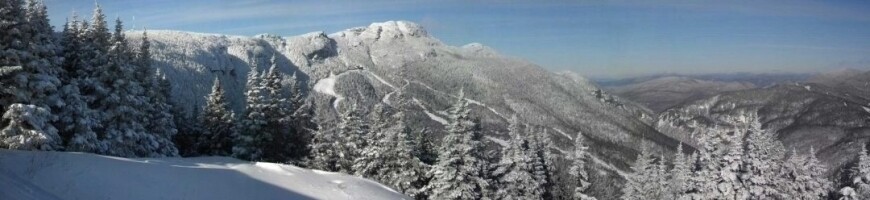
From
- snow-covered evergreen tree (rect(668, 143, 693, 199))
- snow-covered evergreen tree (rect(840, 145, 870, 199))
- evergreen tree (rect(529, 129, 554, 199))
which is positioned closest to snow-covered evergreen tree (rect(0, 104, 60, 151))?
evergreen tree (rect(529, 129, 554, 199))

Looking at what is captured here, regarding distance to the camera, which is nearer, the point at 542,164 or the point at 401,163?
the point at 401,163

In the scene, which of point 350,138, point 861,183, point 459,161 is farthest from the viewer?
point 861,183

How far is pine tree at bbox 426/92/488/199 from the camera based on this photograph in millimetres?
32531

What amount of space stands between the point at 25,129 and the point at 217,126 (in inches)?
718

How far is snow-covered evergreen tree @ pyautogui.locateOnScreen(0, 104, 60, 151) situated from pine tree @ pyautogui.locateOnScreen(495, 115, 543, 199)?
22.8 meters

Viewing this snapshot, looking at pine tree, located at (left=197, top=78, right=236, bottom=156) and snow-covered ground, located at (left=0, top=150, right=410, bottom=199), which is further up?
pine tree, located at (left=197, top=78, right=236, bottom=156)

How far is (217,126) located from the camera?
145ft

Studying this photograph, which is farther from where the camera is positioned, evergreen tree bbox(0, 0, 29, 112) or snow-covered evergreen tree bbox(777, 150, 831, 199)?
snow-covered evergreen tree bbox(777, 150, 831, 199)

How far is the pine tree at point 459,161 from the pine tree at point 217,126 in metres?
18.2

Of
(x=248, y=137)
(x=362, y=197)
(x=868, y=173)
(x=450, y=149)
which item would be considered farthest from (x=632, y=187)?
(x=362, y=197)

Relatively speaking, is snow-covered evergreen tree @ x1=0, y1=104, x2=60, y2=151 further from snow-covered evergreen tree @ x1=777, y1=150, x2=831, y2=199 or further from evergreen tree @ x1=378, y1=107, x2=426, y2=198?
snow-covered evergreen tree @ x1=777, y1=150, x2=831, y2=199

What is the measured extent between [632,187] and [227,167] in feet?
133

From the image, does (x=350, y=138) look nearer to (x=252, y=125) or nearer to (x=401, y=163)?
(x=401, y=163)

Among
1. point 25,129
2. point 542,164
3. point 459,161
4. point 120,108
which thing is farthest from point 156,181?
point 542,164
